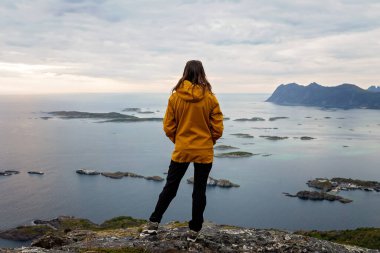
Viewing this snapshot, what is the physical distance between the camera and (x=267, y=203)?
79.2 metres

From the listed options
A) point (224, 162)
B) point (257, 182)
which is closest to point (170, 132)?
point (257, 182)

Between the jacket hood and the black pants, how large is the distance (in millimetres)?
1305

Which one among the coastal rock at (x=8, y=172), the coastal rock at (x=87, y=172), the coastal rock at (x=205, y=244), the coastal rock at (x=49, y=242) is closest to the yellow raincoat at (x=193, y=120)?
the coastal rock at (x=205, y=244)

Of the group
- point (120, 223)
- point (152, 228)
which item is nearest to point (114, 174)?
point (120, 223)

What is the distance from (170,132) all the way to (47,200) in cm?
7741

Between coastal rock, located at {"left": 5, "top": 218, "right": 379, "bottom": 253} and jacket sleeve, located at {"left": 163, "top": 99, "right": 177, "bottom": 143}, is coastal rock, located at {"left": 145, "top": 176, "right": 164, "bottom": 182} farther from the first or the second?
jacket sleeve, located at {"left": 163, "top": 99, "right": 177, "bottom": 143}

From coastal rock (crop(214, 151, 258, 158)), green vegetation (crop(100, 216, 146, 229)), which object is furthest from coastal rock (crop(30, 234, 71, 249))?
coastal rock (crop(214, 151, 258, 158))

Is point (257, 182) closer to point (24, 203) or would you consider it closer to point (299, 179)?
point (299, 179)

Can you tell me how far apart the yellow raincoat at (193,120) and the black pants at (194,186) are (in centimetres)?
20

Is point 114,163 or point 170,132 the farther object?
point 114,163

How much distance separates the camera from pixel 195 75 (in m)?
7.44

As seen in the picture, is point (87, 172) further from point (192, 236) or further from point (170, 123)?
point (170, 123)

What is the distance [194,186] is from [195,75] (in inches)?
88.1

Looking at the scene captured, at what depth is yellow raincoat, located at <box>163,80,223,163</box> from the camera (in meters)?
7.38
